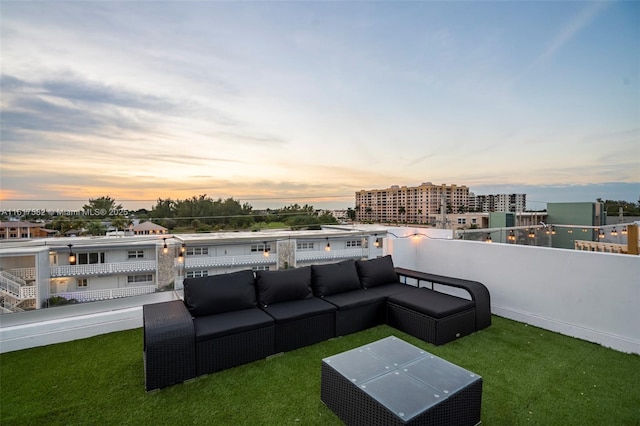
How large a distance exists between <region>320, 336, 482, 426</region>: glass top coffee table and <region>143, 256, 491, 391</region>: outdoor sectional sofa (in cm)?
85

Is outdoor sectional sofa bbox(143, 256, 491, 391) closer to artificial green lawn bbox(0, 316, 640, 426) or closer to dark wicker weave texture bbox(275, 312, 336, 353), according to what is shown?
dark wicker weave texture bbox(275, 312, 336, 353)

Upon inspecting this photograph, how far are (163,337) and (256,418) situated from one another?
96 centimetres

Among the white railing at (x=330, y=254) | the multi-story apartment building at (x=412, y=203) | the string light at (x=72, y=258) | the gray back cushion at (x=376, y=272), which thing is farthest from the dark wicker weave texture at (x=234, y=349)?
the multi-story apartment building at (x=412, y=203)

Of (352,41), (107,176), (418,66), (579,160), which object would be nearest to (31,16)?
(107,176)

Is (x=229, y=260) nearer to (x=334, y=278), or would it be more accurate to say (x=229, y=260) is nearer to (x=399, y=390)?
(x=334, y=278)

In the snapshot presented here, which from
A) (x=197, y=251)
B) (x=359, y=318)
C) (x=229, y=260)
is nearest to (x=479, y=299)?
(x=359, y=318)

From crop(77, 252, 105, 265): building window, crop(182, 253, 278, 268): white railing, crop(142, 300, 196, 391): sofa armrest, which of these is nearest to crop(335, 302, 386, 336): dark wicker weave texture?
crop(182, 253, 278, 268): white railing

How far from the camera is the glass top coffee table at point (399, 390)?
158 centimetres

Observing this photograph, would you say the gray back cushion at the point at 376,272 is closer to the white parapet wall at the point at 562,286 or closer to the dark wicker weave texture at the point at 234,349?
the white parapet wall at the point at 562,286

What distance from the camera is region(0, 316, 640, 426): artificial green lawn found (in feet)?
6.29

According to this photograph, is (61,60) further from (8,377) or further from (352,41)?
(352,41)

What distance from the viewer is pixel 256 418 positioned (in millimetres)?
1901

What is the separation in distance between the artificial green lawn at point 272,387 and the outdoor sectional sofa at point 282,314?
149mm

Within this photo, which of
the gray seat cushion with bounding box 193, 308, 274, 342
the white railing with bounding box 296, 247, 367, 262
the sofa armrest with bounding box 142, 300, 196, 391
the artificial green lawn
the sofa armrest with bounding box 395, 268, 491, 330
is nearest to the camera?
the artificial green lawn
